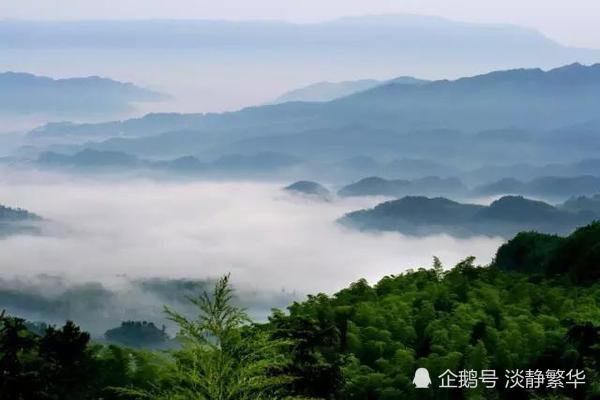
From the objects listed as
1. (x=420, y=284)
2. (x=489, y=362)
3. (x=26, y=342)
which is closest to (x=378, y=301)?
(x=420, y=284)

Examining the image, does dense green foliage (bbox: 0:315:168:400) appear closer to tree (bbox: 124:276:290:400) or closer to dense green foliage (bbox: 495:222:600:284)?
tree (bbox: 124:276:290:400)

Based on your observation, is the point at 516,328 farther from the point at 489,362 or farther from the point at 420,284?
the point at 420,284

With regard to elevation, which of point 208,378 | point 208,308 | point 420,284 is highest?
point 420,284

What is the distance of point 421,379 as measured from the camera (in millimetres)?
13438

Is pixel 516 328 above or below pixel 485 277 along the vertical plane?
below

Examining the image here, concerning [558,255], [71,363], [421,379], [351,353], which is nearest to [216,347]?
[421,379]

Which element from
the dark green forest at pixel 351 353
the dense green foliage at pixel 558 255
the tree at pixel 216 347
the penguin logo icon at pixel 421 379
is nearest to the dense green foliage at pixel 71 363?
the dark green forest at pixel 351 353

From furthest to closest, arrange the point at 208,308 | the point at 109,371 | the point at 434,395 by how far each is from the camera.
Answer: the point at 109,371
the point at 434,395
the point at 208,308

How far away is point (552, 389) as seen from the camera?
13.8 m

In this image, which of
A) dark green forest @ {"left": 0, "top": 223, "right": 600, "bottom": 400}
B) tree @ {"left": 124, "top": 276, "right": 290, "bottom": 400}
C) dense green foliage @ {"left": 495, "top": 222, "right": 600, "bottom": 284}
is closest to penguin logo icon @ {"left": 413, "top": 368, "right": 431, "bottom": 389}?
dark green forest @ {"left": 0, "top": 223, "right": 600, "bottom": 400}

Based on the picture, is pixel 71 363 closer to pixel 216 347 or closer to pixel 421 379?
pixel 421 379

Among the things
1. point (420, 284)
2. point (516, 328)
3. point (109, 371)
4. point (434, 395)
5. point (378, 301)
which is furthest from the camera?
point (420, 284)

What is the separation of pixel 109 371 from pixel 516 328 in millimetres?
7331

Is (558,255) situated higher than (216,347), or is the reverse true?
(558,255)
